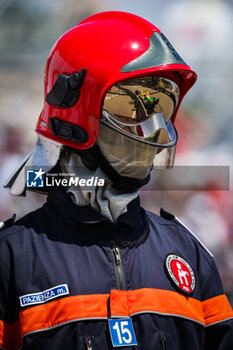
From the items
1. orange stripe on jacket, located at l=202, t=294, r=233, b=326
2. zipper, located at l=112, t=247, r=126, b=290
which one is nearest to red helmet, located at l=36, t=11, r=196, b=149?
zipper, located at l=112, t=247, r=126, b=290

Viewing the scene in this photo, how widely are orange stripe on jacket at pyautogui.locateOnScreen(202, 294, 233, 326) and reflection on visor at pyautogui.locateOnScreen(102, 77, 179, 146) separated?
64cm

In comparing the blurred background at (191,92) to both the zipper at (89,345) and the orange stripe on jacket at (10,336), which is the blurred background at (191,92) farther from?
the zipper at (89,345)

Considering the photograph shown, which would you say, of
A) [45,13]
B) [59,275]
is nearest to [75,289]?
[59,275]

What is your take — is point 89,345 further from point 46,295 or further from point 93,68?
point 93,68

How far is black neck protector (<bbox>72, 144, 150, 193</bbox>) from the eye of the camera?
1937 millimetres

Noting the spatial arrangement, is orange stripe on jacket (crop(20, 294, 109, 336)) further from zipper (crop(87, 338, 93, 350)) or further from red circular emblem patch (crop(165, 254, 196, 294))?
red circular emblem patch (crop(165, 254, 196, 294))

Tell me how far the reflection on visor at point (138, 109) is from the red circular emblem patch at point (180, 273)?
45 centimetres

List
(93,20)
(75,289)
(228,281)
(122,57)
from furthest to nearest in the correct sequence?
(228,281) → (93,20) → (122,57) → (75,289)

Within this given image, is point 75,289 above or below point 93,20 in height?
below

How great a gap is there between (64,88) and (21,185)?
16.1 inches

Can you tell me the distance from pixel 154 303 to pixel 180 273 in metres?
0.18

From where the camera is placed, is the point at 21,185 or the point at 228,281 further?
the point at 228,281

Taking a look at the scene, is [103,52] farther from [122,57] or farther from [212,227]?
[212,227]

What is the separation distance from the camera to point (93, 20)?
7.00ft
